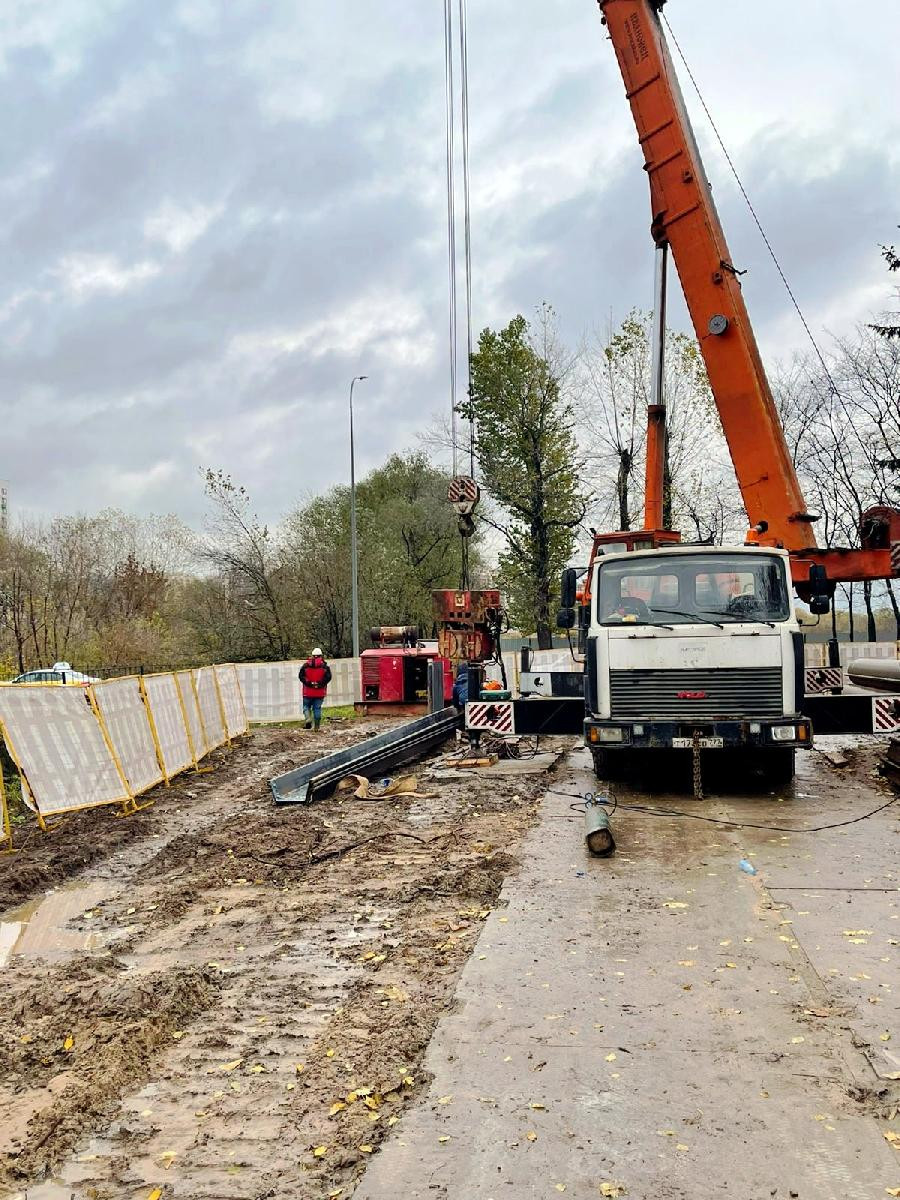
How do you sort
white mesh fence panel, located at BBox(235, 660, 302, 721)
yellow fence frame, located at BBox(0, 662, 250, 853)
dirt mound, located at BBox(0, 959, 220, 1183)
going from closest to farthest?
1. dirt mound, located at BBox(0, 959, 220, 1183)
2. yellow fence frame, located at BBox(0, 662, 250, 853)
3. white mesh fence panel, located at BBox(235, 660, 302, 721)

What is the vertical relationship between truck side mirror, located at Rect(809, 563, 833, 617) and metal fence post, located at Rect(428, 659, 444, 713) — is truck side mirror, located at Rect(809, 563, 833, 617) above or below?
above

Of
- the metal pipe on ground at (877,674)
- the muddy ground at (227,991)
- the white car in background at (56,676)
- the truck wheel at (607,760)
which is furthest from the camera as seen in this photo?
the white car in background at (56,676)

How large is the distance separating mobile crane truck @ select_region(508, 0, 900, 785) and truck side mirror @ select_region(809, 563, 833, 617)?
0.09ft

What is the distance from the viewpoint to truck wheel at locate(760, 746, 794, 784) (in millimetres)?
12367

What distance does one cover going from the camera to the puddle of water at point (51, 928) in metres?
7.07

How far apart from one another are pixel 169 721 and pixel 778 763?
8.63 m

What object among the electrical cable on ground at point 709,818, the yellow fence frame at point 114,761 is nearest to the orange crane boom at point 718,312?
the electrical cable on ground at point 709,818

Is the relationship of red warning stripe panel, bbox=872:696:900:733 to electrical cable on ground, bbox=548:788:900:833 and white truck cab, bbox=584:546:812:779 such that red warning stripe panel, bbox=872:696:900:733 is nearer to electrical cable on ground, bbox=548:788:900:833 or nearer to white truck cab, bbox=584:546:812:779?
electrical cable on ground, bbox=548:788:900:833

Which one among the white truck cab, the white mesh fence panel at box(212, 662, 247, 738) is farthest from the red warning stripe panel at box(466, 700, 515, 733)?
the white mesh fence panel at box(212, 662, 247, 738)

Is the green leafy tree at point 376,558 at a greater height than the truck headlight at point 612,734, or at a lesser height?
greater

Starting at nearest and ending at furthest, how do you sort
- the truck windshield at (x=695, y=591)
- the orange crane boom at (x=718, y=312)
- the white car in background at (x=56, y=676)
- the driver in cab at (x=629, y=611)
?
the truck windshield at (x=695, y=591)
the driver in cab at (x=629, y=611)
the orange crane boom at (x=718, y=312)
the white car in background at (x=56, y=676)

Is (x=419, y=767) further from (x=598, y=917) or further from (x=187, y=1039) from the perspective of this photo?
(x=187, y=1039)

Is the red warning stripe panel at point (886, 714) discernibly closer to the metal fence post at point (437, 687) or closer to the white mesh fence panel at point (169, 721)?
the white mesh fence panel at point (169, 721)

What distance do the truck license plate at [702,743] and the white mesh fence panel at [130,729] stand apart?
6646mm
